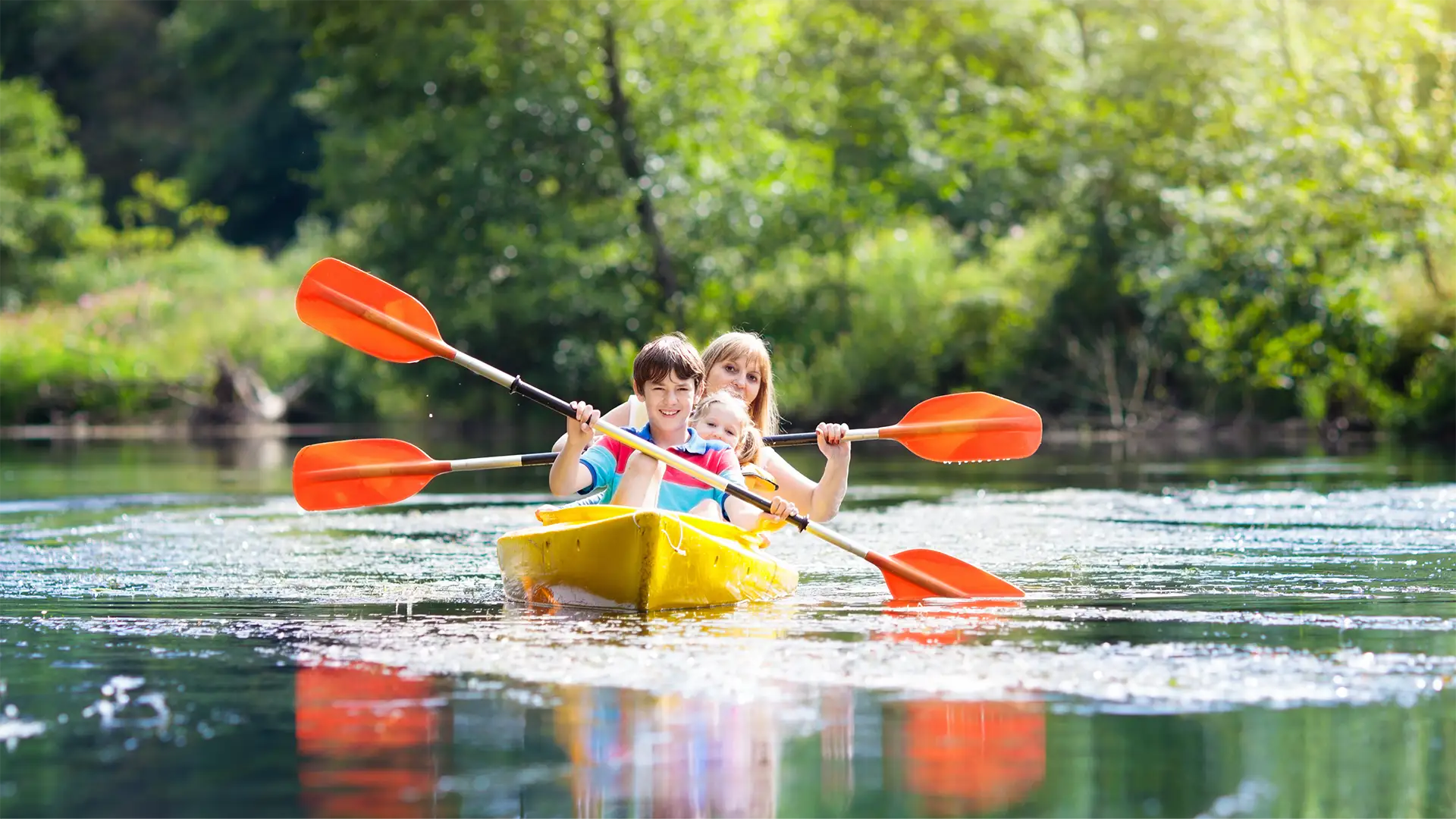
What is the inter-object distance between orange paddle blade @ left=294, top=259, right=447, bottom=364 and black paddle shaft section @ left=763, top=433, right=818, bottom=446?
4.46 ft

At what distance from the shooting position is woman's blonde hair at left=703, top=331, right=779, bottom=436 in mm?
7246

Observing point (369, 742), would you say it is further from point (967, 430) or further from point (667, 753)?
point (967, 430)

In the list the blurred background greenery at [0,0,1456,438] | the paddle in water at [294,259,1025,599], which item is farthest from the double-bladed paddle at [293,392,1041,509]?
the blurred background greenery at [0,0,1456,438]


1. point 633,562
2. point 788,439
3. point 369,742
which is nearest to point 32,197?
point 788,439

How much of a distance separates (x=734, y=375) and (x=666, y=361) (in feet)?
2.56

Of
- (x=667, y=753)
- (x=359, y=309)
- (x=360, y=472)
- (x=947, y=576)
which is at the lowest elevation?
(x=667, y=753)

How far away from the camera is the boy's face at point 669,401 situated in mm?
6566

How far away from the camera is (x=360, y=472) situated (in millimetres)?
7137

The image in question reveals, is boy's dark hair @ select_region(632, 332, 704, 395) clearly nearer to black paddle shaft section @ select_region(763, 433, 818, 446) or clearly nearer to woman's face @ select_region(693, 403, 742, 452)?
woman's face @ select_region(693, 403, 742, 452)

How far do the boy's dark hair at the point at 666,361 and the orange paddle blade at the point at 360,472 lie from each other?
929 mm

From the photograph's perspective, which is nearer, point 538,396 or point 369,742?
point 369,742

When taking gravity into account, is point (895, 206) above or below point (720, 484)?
above

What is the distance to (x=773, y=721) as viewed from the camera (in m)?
4.02

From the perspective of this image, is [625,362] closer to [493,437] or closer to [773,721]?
[493,437]
